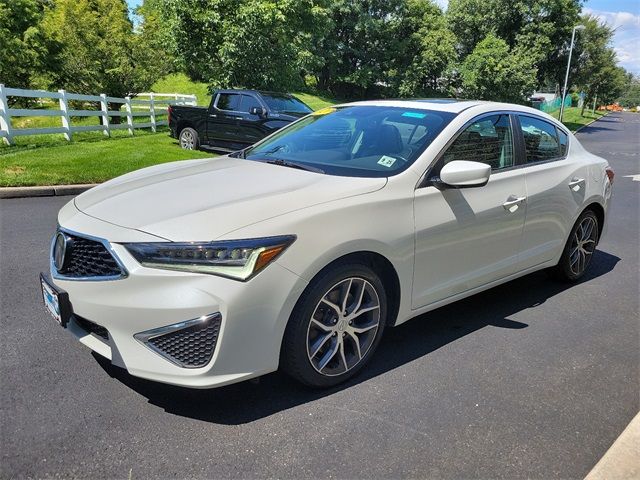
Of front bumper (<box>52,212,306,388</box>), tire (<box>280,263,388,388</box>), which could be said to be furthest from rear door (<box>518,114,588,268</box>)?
front bumper (<box>52,212,306,388</box>)

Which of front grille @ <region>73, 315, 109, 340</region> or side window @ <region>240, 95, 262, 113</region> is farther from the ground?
side window @ <region>240, 95, 262, 113</region>

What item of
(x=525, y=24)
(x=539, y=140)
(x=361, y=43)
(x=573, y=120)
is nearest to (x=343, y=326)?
(x=539, y=140)

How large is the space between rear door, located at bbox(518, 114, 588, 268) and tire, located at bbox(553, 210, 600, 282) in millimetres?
202

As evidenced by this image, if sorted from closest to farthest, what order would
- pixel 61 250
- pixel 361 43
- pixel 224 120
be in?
1. pixel 61 250
2. pixel 224 120
3. pixel 361 43

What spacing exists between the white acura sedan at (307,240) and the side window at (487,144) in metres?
0.01

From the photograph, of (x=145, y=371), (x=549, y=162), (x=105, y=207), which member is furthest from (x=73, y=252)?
(x=549, y=162)

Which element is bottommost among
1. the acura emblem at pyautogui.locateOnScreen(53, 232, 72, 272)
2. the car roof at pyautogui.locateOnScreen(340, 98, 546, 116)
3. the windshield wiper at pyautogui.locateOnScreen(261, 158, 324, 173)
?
the acura emblem at pyautogui.locateOnScreen(53, 232, 72, 272)

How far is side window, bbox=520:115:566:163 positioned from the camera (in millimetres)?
4262

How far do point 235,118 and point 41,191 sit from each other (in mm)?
4891

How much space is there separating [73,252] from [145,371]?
759 millimetres

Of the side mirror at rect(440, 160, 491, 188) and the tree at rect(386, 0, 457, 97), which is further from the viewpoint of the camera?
the tree at rect(386, 0, 457, 97)

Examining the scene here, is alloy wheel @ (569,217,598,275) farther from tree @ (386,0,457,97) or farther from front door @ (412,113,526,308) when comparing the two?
tree @ (386,0,457,97)

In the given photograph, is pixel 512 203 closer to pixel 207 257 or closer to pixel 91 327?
pixel 207 257

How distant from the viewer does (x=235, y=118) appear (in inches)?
468
